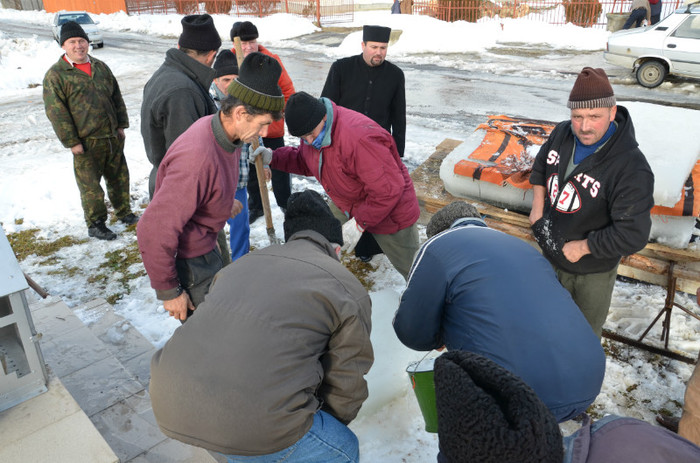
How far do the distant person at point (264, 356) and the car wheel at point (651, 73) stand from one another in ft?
34.5

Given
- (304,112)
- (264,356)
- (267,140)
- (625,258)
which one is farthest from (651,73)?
(264,356)

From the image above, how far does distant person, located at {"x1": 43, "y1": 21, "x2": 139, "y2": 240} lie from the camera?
176 inches

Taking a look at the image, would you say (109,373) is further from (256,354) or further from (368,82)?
(368,82)

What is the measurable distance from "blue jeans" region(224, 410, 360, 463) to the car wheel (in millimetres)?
10601

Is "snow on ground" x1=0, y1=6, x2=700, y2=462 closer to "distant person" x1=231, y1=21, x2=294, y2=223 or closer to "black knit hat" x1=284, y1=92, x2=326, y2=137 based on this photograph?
"distant person" x1=231, y1=21, x2=294, y2=223

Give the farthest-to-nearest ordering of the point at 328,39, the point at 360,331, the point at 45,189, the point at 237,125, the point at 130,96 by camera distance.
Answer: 1. the point at 328,39
2. the point at 130,96
3. the point at 45,189
4. the point at 237,125
5. the point at 360,331

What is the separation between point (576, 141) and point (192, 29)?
2510mm

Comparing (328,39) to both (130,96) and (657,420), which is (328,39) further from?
(657,420)

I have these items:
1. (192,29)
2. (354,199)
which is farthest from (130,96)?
(354,199)

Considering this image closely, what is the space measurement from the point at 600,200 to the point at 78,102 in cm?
442

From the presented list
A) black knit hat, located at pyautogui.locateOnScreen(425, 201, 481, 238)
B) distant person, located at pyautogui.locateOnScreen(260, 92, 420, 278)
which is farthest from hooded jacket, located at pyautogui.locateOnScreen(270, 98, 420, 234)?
black knit hat, located at pyautogui.locateOnScreen(425, 201, 481, 238)

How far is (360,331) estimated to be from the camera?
172 cm

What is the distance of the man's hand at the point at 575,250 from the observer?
265 cm

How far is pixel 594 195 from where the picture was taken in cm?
258
